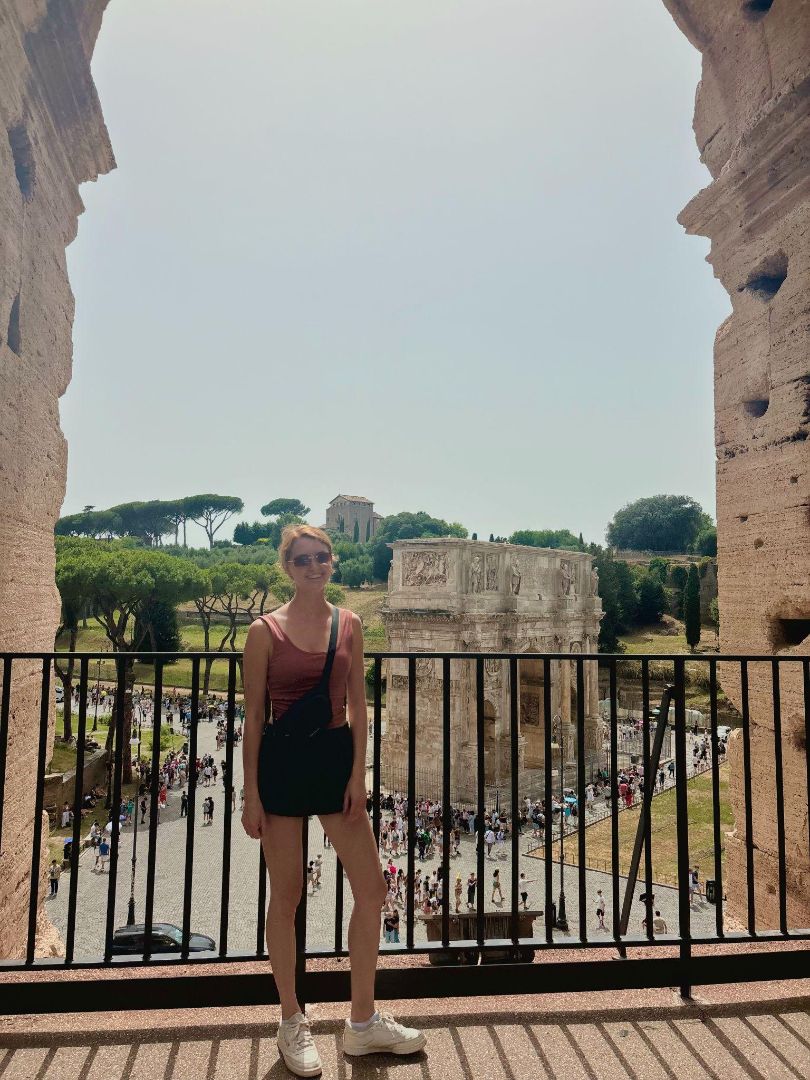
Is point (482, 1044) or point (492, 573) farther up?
point (492, 573)

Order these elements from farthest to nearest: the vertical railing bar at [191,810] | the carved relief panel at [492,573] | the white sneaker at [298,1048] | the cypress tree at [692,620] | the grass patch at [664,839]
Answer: the cypress tree at [692,620] → the carved relief panel at [492,573] → the grass patch at [664,839] → the vertical railing bar at [191,810] → the white sneaker at [298,1048]

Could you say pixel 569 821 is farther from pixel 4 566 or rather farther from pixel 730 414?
pixel 4 566

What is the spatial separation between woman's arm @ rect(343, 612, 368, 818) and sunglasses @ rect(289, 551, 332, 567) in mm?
212

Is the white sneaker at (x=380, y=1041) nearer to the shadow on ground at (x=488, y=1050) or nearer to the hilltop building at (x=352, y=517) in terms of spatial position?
the shadow on ground at (x=488, y=1050)

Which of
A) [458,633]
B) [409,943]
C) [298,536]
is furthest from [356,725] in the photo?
[458,633]

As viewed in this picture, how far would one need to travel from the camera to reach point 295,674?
Result: 210cm

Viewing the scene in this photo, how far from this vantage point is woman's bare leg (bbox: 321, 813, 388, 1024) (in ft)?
6.95

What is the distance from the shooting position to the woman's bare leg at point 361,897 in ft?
6.95

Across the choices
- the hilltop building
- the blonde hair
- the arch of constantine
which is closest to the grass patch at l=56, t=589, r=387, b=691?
the arch of constantine

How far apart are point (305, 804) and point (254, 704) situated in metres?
0.33

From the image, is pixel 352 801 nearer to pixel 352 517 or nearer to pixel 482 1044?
pixel 482 1044

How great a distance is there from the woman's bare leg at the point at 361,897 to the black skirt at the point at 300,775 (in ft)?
0.27

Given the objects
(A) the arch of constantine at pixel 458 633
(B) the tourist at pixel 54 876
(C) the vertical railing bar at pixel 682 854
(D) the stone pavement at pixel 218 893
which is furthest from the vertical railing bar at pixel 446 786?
(A) the arch of constantine at pixel 458 633

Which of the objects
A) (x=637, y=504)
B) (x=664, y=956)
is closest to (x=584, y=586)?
(x=664, y=956)
